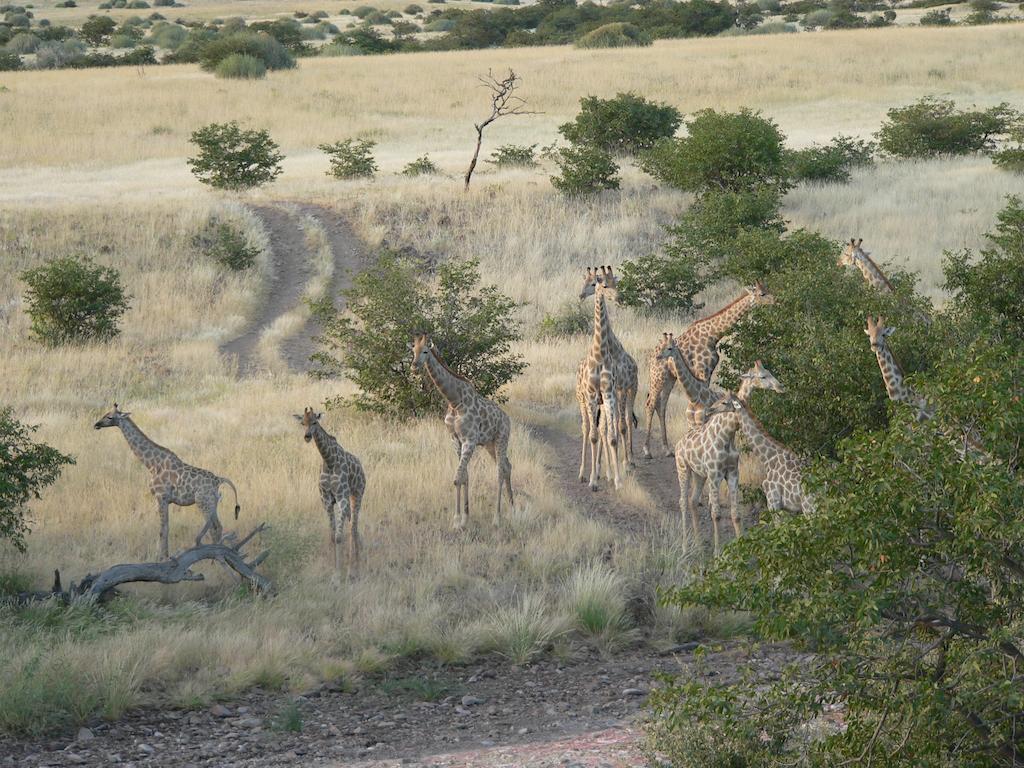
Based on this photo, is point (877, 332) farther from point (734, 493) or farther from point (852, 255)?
point (852, 255)

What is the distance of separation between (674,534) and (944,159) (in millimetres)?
23882

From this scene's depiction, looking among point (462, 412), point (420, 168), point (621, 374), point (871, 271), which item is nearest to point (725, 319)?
point (621, 374)

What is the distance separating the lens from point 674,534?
12.3m

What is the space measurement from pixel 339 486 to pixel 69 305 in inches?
462

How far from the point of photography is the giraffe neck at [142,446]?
39.0 ft

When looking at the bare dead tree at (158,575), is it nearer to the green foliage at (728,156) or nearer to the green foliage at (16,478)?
the green foliage at (16,478)

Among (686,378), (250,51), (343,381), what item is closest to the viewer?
(686,378)

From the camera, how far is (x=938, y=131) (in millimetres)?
34094

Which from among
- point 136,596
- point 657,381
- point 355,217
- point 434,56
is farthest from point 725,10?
point 136,596

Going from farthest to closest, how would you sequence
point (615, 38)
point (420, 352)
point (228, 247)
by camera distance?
point (615, 38)
point (228, 247)
point (420, 352)

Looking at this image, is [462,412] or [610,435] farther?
[610,435]

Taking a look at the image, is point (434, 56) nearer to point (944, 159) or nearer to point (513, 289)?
point (944, 159)

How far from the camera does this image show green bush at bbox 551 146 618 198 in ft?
94.1

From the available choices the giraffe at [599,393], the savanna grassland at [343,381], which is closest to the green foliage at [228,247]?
the savanna grassland at [343,381]
